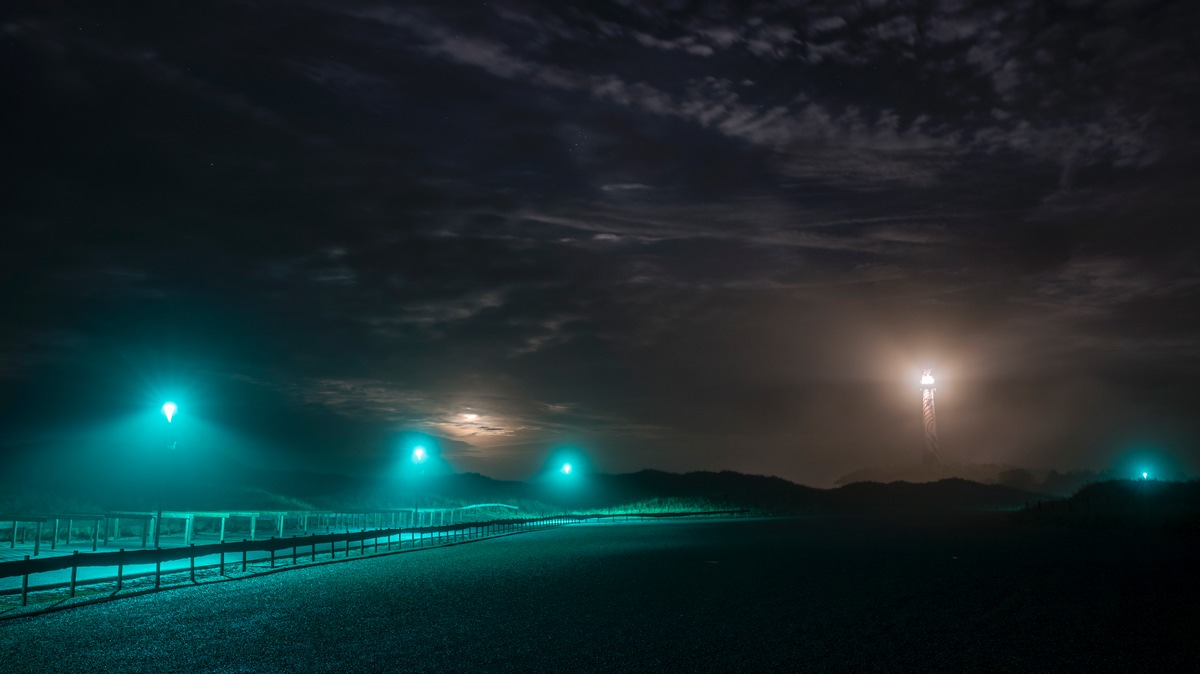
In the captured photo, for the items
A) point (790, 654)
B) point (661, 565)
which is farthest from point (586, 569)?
point (790, 654)

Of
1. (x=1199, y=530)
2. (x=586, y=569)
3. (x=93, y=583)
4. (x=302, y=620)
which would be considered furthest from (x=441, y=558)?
(x=1199, y=530)

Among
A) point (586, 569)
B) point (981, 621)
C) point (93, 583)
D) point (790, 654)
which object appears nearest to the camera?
point (790, 654)

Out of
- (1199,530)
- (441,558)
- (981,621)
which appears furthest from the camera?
(1199,530)

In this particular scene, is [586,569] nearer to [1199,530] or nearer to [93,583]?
[93,583]

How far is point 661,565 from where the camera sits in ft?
94.7

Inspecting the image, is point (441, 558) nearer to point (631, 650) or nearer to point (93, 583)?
point (93, 583)

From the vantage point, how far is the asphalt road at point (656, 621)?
11.6 meters

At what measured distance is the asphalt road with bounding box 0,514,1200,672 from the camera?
11.6 m

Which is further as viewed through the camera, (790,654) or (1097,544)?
(1097,544)

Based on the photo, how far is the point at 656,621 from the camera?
1520 centimetres

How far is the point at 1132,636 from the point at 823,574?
36.6 feet

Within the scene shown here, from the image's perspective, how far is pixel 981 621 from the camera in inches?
582

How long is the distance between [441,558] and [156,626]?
19066 millimetres

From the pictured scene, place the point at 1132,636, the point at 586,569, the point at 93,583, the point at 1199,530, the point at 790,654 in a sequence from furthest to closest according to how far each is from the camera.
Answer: the point at 1199,530 < the point at 586,569 < the point at 93,583 < the point at 1132,636 < the point at 790,654
